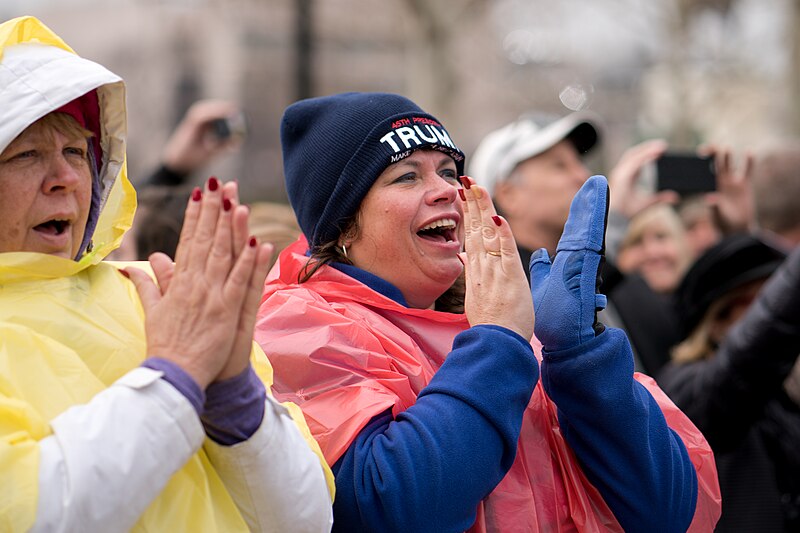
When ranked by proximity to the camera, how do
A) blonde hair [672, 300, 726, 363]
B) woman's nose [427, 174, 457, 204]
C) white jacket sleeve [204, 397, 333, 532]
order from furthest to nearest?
blonde hair [672, 300, 726, 363]
woman's nose [427, 174, 457, 204]
white jacket sleeve [204, 397, 333, 532]

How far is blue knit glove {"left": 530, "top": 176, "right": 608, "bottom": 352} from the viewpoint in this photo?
232cm

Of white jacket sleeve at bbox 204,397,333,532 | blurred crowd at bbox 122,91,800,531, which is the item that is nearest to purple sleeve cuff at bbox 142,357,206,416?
white jacket sleeve at bbox 204,397,333,532

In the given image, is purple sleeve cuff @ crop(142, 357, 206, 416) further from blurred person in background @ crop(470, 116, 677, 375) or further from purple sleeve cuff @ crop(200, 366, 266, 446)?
blurred person in background @ crop(470, 116, 677, 375)

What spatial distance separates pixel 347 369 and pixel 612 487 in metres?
0.63

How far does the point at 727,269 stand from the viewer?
4145 mm

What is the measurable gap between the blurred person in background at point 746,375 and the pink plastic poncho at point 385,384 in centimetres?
112

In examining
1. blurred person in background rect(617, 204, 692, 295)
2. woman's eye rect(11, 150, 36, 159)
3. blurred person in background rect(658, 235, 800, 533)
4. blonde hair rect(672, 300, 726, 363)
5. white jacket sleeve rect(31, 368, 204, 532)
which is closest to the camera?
white jacket sleeve rect(31, 368, 204, 532)

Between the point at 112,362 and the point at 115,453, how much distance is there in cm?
30

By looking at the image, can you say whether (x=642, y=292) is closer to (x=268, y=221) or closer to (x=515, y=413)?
(x=268, y=221)

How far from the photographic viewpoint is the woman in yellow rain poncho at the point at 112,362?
167 centimetres

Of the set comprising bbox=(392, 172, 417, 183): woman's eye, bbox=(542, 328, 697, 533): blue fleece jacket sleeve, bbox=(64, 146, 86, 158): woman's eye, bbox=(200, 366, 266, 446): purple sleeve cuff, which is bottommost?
bbox=(542, 328, 697, 533): blue fleece jacket sleeve

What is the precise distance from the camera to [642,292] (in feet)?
16.0

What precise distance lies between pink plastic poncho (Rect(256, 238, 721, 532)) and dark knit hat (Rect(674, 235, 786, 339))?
1.70 metres

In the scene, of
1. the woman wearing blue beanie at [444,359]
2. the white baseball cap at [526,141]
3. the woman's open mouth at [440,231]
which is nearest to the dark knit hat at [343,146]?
the woman wearing blue beanie at [444,359]
